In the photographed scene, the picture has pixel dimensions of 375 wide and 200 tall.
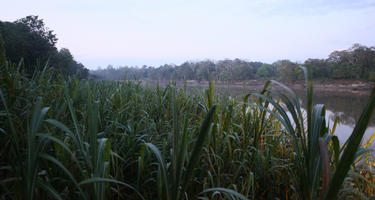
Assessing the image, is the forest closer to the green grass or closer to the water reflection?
the green grass

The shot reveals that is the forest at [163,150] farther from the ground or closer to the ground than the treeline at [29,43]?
closer to the ground

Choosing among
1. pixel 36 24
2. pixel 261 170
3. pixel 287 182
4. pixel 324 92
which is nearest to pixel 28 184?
pixel 261 170

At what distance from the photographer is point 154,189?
1201 millimetres

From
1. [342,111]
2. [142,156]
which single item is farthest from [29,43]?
[342,111]

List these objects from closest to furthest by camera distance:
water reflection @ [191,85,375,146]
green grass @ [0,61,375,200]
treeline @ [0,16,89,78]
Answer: green grass @ [0,61,375,200]
water reflection @ [191,85,375,146]
treeline @ [0,16,89,78]

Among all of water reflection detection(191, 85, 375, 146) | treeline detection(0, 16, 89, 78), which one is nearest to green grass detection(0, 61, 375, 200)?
Result: water reflection detection(191, 85, 375, 146)

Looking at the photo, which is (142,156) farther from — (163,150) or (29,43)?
(29,43)

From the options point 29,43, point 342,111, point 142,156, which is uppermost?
point 29,43

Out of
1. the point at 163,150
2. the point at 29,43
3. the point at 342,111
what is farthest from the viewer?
the point at 29,43

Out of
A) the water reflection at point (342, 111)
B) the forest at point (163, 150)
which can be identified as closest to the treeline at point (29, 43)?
the water reflection at point (342, 111)

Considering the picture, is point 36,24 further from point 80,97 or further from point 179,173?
point 179,173

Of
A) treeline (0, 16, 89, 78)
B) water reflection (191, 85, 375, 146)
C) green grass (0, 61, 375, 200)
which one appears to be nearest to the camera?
green grass (0, 61, 375, 200)

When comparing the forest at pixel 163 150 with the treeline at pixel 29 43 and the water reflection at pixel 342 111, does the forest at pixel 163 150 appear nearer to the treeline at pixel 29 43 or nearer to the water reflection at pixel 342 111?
the water reflection at pixel 342 111

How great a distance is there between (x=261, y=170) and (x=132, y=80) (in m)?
2.62
